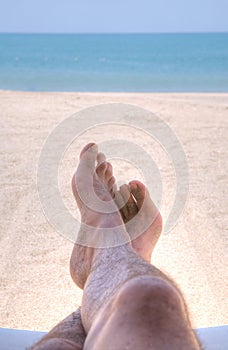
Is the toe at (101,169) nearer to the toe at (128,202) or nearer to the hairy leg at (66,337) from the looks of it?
the toe at (128,202)

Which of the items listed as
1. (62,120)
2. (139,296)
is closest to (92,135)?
(62,120)

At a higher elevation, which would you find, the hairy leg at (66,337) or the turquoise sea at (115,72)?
the turquoise sea at (115,72)

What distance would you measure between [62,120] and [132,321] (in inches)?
158

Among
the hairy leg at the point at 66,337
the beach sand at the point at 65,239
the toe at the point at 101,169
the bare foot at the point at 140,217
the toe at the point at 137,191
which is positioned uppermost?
the toe at the point at 101,169

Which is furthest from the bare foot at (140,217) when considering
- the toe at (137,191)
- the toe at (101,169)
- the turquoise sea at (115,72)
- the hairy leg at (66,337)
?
the turquoise sea at (115,72)

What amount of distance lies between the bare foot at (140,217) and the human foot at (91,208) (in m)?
0.08

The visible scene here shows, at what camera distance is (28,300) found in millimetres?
1947

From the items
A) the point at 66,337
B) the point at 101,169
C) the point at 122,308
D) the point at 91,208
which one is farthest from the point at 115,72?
the point at 122,308

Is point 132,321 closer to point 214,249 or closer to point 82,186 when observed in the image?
point 82,186

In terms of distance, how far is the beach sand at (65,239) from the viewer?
6.30ft

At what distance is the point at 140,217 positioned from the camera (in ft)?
6.61

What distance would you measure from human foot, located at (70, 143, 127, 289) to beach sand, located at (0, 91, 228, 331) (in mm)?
283

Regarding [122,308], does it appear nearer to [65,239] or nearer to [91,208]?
[91,208]

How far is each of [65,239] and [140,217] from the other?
580 mm
